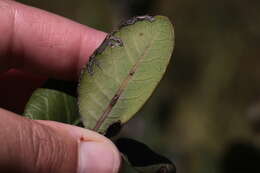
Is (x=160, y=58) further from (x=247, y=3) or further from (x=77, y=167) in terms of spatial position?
(x=247, y=3)

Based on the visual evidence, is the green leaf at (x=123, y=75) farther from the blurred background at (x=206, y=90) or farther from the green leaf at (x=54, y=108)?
the blurred background at (x=206, y=90)

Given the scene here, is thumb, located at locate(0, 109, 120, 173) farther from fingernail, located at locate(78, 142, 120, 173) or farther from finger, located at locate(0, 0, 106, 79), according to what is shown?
finger, located at locate(0, 0, 106, 79)

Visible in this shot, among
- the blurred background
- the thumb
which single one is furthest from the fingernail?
the blurred background

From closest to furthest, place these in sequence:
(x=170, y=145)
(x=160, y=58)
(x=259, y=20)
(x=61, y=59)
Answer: (x=160, y=58), (x=61, y=59), (x=170, y=145), (x=259, y=20)

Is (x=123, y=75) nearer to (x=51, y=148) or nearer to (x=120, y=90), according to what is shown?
(x=120, y=90)

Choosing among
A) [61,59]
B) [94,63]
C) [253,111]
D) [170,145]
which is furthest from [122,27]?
[253,111]

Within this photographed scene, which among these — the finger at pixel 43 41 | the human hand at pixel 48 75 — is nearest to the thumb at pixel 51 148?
the human hand at pixel 48 75

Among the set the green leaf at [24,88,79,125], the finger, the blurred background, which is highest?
the finger
